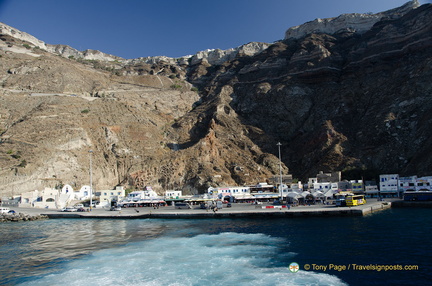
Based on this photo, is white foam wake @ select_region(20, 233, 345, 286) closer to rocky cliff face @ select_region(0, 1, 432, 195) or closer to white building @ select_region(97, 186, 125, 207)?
white building @ select_region(97, 186, 125, 207)

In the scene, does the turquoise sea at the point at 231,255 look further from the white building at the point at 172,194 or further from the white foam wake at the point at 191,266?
the white building at the point at 172,194

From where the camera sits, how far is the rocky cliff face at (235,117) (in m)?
75.4

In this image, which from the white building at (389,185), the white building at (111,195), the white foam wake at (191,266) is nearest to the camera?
the white foam wake at (191,266)

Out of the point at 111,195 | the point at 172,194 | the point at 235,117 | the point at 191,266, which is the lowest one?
the point at 191,266

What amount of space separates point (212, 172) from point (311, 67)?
189 feet

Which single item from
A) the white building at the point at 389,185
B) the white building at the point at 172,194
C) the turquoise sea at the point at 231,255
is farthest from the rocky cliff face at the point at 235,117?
the turquoise sea at the point at 231,255

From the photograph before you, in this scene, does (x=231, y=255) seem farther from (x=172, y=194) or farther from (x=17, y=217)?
(x=172, y=194)

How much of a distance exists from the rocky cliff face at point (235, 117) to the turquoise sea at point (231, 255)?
134 ft

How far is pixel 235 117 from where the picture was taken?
340 ft

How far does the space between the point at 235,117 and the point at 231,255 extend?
82.2m

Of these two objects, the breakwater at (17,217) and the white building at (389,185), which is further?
the white building at (389,185)

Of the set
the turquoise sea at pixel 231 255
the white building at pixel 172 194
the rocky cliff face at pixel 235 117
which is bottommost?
the turquoise sea at pixel 231 255

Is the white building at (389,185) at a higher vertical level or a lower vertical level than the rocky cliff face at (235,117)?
lower

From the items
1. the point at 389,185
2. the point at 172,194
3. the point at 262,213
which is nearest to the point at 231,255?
the point at 262,213
